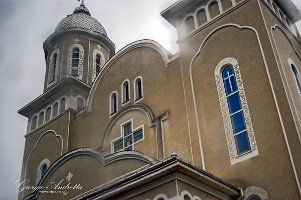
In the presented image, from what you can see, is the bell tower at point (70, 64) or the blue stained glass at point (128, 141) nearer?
the blue stained glass at point (128, 141)

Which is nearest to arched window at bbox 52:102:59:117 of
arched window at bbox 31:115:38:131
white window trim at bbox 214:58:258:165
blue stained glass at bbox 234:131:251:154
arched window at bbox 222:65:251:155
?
arched window at bbox 31:115:38:131

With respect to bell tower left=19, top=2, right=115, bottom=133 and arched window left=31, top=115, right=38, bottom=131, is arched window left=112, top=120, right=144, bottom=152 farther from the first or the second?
arched window left=31, top=115, right=38, bottom=131

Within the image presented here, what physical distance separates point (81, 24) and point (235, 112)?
47.4 ft

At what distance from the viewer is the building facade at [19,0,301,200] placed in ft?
40.4

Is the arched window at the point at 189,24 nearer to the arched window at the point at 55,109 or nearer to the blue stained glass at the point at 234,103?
the blue stained glass at the point at 234,103

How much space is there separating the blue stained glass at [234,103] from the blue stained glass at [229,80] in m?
0.22

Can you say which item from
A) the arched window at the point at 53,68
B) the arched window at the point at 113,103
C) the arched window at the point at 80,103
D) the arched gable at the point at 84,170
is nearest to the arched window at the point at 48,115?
the arched window at the point at 80,103

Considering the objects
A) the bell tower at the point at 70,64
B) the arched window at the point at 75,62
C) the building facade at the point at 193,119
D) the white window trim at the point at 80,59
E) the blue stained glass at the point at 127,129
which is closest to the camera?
the building facade at the point at 193,119

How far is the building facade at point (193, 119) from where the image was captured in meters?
12.3

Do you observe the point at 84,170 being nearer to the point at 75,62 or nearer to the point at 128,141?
the point at 128,141

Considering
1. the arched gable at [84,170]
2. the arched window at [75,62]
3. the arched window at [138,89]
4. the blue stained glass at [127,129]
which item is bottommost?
the arched gable at [84,170]

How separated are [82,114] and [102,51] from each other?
6.25m

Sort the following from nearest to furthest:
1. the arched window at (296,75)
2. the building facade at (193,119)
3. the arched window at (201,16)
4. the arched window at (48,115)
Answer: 1. the building facade at (193,119)
2. the arched window at (296,75)
3. the arched window at (201,16)
4. the arched window at (48,115)

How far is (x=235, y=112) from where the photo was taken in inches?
572
